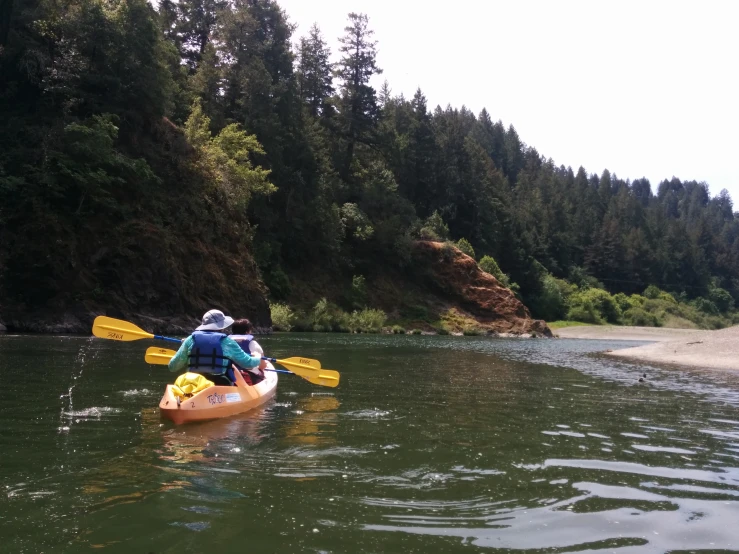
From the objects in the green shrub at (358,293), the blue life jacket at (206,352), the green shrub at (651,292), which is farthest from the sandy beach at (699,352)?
the green shrub at (651,292)

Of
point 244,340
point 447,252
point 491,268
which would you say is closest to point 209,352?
point 244,340

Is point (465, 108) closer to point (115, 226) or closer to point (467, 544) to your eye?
point (115, 226)

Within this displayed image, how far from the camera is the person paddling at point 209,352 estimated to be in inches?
390

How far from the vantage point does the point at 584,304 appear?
77.8 m

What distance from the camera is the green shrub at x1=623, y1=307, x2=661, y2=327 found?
82.8 meters

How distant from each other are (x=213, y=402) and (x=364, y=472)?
3.48 metres

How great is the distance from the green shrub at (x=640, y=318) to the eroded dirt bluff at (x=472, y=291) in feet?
109

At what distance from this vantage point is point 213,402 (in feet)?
31.0

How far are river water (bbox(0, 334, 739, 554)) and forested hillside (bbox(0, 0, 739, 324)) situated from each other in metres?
15.5

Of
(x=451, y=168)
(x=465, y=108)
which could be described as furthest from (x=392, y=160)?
(x=465, y=108)

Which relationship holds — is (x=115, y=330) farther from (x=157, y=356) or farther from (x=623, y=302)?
(x=623, y=302)

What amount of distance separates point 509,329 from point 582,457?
151 feet

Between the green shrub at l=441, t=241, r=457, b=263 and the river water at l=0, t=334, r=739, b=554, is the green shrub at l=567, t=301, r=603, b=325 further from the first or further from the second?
the river water at l=0, t=334, r=739, b=554

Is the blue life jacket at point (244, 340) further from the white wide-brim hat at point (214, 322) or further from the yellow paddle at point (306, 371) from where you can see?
the white wide-brim hat at point (214, 322)
